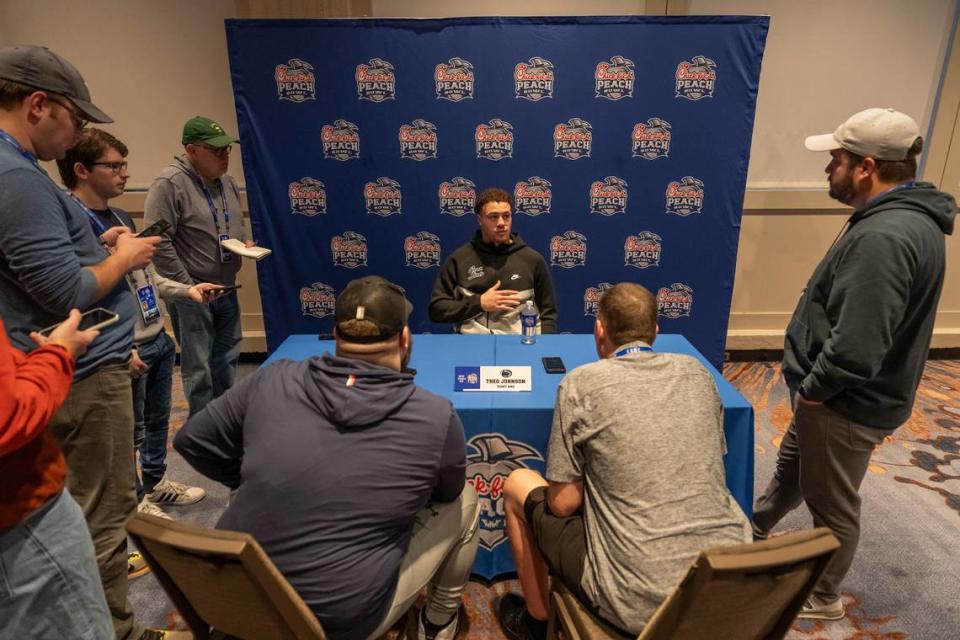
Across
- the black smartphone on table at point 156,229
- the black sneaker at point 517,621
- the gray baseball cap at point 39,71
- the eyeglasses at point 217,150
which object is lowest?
the black sneaker at point 517,621

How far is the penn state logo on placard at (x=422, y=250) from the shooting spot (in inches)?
147

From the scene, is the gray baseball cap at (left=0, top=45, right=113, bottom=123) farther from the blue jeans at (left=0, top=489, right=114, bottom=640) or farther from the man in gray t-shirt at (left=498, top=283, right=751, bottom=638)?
the man in gray t-shirt at (left=498, top=283, right=751, bottom=638)

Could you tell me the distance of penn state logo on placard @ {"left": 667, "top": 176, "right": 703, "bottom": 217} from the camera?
3596 mm

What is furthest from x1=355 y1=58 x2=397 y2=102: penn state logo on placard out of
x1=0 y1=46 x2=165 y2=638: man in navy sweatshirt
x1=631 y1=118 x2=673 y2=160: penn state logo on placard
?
x1=0 y1=46 x2=165 y2=638: man in navy sweatshirt

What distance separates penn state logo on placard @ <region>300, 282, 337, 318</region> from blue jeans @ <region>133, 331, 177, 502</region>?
54.6 inches

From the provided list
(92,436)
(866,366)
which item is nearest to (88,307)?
(92,436)

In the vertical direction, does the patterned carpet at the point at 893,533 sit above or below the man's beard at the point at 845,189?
below

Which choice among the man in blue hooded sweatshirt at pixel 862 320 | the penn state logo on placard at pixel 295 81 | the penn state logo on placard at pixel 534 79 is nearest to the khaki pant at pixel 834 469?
the man in blue hooded sweatshirt at pixel 862 320

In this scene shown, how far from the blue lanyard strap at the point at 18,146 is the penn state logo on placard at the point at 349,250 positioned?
228 centimetres

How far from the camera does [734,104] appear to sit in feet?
11.3

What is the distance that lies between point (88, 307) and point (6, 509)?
2.47 feet

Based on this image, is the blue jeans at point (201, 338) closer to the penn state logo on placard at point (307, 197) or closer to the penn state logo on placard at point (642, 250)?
the penn state logo on placard at point (307, 197)

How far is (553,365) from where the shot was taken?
2.17 metres

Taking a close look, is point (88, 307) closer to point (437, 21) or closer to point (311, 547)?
point (311, 547)
